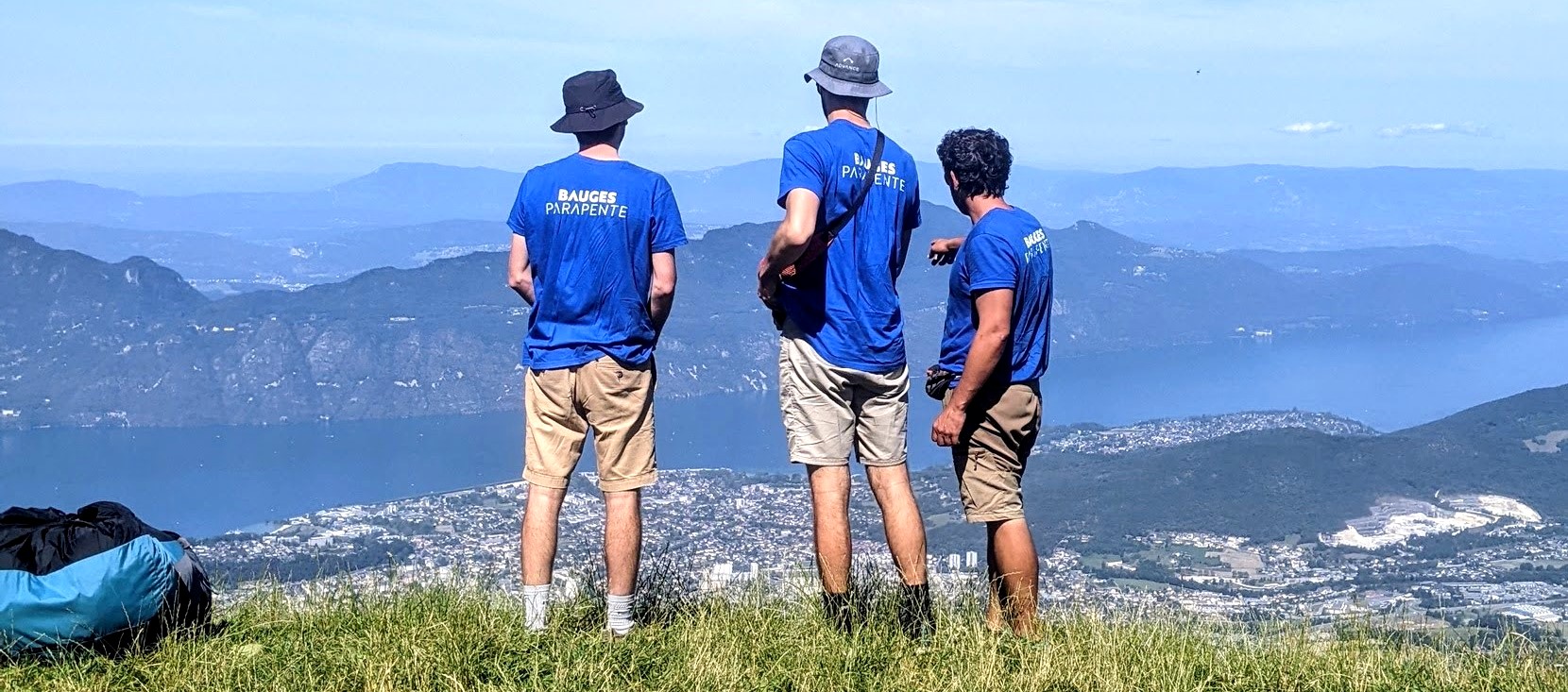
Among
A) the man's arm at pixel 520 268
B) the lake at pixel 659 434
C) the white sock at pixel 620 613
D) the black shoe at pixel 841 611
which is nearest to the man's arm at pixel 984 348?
the black shoe at pixel 841 611

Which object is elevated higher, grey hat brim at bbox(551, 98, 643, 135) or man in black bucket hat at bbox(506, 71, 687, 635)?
grey hat brim at bbox(551, 98, 643, 135)

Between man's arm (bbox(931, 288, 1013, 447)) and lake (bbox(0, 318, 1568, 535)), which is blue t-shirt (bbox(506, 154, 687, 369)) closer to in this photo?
man's arm (bbox(931, 288, 1013, 447))

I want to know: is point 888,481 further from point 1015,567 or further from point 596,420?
point 596,420

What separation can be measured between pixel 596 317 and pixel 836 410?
2.82 feet

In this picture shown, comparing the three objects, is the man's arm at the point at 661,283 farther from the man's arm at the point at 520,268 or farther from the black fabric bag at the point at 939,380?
the black fabric bag at the point at 939,380

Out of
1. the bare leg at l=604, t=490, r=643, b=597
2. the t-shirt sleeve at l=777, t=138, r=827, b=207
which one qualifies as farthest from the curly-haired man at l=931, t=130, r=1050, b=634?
the bare leg at l=604, t=490, r=643, b=597

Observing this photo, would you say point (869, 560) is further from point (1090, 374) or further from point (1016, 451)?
point (1090, 374)

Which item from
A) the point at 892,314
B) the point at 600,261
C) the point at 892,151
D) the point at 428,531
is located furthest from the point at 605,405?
the point at 428,531

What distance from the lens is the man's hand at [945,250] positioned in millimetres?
4895

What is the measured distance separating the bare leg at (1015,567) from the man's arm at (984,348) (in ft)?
1.38

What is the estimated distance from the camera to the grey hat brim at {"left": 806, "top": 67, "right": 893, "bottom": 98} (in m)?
4.38

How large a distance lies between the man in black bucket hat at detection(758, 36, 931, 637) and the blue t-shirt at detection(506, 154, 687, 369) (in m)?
0.43

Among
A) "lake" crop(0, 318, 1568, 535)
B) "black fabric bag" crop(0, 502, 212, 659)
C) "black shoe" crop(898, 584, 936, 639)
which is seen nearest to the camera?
"black fabric bag" crop(0, 502, 212, 659)

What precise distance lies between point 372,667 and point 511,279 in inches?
58.3
